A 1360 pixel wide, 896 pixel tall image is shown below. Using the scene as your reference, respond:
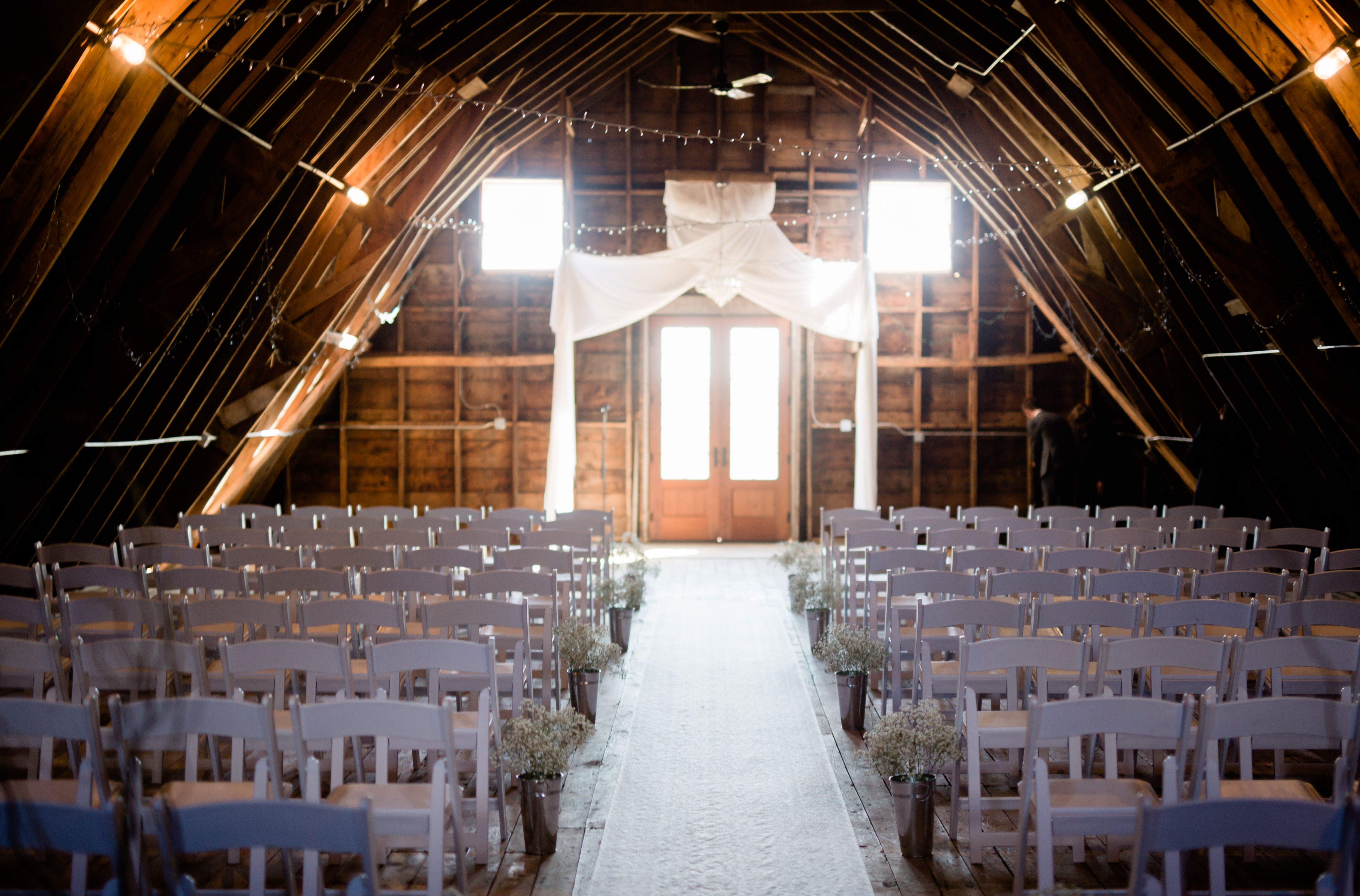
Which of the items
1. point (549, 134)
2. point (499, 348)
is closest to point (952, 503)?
point (499, 348)

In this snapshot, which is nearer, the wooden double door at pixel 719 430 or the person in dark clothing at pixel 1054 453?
the person in dark clothing at pixel 1054 453

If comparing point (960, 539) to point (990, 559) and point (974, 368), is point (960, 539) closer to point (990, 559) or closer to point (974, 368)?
point (990, 559)

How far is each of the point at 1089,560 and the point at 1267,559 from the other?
1063mm

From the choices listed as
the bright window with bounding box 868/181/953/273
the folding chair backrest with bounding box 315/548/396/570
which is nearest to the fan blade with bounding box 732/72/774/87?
the bright window with bounding box 868/181/953/273

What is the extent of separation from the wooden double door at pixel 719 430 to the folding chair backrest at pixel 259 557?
6.65m

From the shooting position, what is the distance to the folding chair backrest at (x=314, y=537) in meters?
6.77

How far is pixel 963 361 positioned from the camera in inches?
477

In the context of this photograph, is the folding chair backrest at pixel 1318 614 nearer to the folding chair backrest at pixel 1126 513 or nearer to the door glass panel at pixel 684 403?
the folding chair backrest at pixel 1126 513

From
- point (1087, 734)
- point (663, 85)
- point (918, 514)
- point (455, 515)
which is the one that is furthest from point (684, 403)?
point (1087, 734)

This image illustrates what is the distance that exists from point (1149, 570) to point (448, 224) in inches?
363

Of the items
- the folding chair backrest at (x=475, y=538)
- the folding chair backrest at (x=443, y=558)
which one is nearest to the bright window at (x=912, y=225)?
the folding chair backrest at (x=475, y=538)

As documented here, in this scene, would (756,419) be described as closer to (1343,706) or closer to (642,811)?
(642,811)

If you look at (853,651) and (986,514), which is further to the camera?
(986,514)

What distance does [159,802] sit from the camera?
2.19 m
